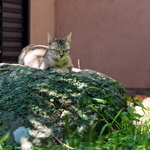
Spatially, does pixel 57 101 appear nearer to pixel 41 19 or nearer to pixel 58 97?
pixel 58 97

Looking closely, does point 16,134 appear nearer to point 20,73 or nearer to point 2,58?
point 20,73

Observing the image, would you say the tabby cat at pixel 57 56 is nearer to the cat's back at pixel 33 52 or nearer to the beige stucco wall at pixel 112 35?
the cat's back at pixel 33 52

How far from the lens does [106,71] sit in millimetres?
8188

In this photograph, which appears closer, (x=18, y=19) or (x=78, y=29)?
(x=18, y=19)

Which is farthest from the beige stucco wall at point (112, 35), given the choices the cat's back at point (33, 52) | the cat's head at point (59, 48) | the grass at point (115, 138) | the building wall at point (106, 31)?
the grass at point (115, 138)

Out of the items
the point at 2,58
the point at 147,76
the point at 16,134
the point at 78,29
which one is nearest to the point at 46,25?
the point at 78,29

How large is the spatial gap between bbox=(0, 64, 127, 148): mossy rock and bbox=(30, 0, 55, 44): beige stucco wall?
3901 mm

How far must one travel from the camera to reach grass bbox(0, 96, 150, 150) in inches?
126

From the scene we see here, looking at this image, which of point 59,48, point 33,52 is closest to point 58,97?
point 59,48

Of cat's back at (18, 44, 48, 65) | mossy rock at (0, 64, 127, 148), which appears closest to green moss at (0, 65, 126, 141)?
mossy rock at (0, 64, 127, 148)

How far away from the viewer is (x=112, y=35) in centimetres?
816

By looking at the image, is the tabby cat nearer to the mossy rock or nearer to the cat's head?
the cat's head

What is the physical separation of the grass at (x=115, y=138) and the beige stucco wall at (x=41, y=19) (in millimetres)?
4449

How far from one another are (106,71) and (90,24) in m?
1.06
